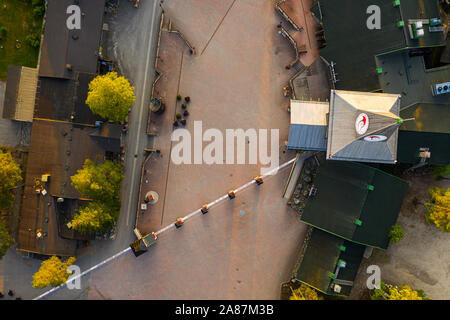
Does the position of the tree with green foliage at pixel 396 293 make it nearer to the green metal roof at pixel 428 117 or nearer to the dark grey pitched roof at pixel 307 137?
the dark grey pitched roof at pixel 307 137

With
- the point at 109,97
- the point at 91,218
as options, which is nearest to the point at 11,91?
the point at 109,97

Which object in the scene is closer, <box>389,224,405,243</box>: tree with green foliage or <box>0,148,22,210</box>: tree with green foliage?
<box>0,148,22,210</box>: tree with green foliage

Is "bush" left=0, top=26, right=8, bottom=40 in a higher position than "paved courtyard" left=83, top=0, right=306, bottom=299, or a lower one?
higher

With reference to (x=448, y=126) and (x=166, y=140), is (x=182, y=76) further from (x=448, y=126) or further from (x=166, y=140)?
(x=448, y=126)

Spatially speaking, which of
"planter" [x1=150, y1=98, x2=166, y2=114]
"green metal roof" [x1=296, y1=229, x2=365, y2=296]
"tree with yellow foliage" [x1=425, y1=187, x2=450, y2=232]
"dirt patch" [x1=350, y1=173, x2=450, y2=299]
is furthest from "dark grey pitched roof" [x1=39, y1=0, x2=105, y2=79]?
"tree with yellow foliage" [x1=425, y1=187, x2=450, y2=232]

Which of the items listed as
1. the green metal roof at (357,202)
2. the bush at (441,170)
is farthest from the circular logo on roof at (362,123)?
the bush at (441,170)

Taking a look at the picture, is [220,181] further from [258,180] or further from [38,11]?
[38,11]

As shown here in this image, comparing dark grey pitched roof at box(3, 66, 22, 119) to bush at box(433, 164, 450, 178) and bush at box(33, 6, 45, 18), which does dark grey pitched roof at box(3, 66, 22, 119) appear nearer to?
bush at box(33, 6, 45, 18)
